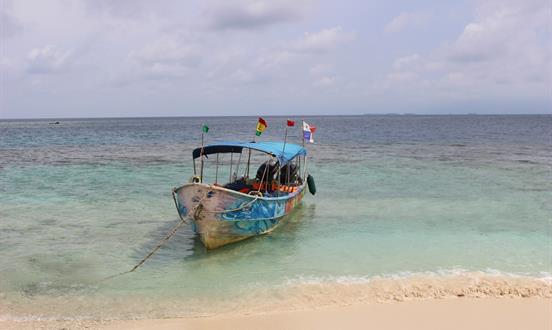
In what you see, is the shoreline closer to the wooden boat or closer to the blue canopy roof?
the wooden boat

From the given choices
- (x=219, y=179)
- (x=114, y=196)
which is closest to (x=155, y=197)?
(x=114, y=196)

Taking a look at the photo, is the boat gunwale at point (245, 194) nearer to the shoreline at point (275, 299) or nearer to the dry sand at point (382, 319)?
the shoreline at point (275, 299)

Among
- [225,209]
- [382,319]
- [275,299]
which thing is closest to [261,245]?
[225,209]

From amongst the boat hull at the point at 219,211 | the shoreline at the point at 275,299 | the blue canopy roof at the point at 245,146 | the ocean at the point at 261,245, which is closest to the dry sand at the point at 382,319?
the shoreline at the point at 275,299

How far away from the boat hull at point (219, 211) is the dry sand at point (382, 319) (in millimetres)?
3639

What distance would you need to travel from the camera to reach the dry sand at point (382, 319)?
23.4ft

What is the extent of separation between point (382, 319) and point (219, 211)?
5.06m

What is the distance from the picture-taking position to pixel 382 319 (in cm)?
734

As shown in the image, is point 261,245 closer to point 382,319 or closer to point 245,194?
point 245,194

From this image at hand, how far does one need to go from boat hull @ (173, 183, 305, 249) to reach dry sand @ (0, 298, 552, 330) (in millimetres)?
3639

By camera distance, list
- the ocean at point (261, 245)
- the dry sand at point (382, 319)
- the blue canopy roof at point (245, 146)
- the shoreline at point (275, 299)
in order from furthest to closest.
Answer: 1. the blue canopy roof at point (245, 146)
2. the ocean at point (261, 245)
3. the shoreline at point (275, 299)
4. the dry sand at point (382, 319)

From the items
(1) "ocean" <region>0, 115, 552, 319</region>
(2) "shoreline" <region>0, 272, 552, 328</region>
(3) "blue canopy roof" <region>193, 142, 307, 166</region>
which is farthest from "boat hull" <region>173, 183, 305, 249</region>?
(2) "shoreline" <region>0, 272, 552, 328</region>

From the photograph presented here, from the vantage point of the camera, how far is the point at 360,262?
408 inches

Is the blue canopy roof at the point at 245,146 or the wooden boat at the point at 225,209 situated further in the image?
the blue canopy roof at the point at 245,146
